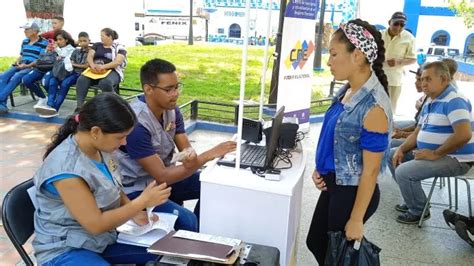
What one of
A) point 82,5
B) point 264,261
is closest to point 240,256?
point 264,261

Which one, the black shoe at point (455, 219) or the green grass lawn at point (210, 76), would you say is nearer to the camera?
the black shoe at point (455, 219)

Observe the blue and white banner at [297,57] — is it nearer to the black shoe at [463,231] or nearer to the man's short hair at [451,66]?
the man's short hair at [451,66]

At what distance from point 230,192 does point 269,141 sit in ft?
0.98

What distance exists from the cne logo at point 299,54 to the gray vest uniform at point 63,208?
11.6 ft

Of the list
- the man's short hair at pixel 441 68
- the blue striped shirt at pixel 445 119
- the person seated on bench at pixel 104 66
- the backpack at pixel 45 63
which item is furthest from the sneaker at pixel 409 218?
the backpack at pixel 45 63

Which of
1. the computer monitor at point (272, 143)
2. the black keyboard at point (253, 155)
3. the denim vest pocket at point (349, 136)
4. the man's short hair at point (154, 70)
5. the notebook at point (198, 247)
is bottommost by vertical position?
the notebook at point (198, 247)

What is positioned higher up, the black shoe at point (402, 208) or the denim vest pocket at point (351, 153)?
the denim vest pocket at point (351, 153)

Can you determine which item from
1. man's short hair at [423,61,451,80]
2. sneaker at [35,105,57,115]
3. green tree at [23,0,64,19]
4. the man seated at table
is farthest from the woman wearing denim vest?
green tree at [23,0,64,19]

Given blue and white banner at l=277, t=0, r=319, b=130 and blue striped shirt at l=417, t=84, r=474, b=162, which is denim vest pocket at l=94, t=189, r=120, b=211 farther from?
blue and white banner at l=277, t=0, r=319, b=130

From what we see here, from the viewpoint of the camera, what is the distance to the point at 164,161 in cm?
226

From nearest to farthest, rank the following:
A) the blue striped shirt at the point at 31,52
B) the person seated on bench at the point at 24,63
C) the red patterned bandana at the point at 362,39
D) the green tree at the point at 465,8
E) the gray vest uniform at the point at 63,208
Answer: the gray vest uniform at the point at 63,208 < the red patterned bandana at the point at 362,39 < the person seated on bench at the point at 24,63 < the blue striped shirt at the point at 31,52 < the green tree at the point at 465,8

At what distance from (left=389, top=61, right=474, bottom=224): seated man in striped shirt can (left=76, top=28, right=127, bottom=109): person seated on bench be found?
3.80m

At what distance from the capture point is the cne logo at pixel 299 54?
4.82 metres

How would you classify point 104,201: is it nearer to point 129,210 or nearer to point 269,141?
point 129,210
